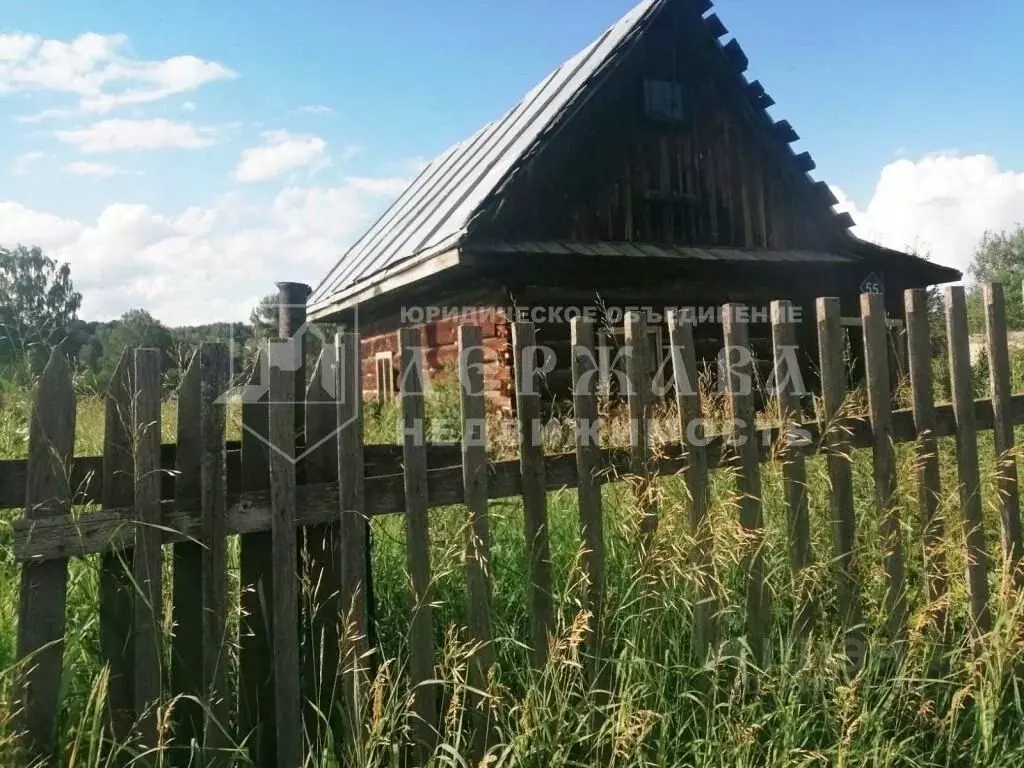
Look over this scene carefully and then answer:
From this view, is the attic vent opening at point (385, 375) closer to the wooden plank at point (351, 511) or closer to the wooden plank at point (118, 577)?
the wooden plank at point (351, 511)

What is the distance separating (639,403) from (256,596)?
4.19 feet

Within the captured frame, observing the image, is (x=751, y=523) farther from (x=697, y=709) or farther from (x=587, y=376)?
(x=587, y=376)

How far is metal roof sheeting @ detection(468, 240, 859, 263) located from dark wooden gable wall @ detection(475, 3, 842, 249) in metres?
0.25

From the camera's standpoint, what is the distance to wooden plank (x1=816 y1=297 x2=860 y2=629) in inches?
103

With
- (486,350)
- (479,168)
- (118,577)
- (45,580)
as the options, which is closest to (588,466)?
(118,577)

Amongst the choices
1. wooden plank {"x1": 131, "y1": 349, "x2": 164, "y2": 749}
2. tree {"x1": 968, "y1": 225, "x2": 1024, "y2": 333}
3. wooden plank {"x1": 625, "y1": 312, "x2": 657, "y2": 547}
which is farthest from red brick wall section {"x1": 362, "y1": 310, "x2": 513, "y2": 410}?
tree {"x1": 968, "y1": 225, "x2": 1024, "y2": 333}

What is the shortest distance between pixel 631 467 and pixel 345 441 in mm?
937

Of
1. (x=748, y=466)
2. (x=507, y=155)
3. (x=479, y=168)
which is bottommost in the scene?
(x=748, y=466)

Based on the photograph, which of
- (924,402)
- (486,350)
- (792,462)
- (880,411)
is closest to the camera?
(792,462)

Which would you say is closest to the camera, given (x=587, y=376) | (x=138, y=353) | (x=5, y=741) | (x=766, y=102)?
(x=5, y=741)

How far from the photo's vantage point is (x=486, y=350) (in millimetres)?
8820

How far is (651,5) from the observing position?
9.10 meters

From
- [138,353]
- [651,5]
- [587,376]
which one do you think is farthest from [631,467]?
[651,5]

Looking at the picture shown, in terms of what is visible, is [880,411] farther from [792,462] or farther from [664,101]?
[664,101]
